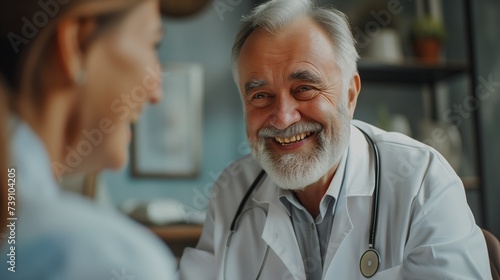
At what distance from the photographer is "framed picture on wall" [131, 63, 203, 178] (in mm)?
887

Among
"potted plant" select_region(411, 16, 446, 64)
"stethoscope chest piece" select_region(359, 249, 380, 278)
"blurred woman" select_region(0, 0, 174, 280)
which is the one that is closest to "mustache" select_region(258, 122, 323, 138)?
"stethoscope chest piece" select_region(359, 249, 380, 278)

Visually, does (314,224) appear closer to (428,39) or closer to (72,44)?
(72,44)

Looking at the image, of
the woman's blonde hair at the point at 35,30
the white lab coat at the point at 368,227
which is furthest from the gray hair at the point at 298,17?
the woman's blonde hair at the point at 35,30

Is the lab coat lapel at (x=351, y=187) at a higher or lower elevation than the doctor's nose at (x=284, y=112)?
lower

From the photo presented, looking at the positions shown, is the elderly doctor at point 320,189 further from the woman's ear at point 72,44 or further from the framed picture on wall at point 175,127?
the woman's ear at point 72,44

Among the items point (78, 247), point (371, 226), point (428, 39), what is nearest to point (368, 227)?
point (371, 226)

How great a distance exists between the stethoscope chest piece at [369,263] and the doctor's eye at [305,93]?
0.64 feet

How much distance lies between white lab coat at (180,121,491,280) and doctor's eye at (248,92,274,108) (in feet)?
0.46

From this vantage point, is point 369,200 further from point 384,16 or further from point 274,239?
point 384,16

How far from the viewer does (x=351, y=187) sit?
2.31 ft

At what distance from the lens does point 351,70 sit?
2.32 feet

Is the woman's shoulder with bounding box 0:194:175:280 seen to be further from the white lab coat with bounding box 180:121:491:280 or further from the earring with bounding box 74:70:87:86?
the white lab coat with bounding box 180:121:491:280

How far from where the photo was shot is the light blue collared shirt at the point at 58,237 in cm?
36

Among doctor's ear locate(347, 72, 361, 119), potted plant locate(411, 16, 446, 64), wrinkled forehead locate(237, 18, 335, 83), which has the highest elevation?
wrinkled forehead locate(237, 18, 335, 83)
